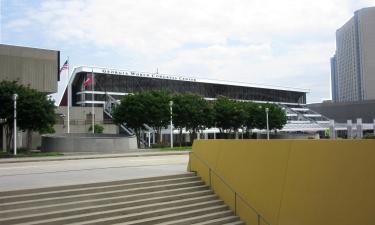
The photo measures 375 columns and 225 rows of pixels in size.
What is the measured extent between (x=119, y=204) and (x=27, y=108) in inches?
1208

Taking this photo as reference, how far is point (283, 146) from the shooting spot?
12.9 meters

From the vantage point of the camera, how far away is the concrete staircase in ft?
38.9

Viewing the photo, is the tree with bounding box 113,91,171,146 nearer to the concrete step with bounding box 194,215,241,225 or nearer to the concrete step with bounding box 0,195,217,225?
the concrete step with bounding box 0,195,217,225

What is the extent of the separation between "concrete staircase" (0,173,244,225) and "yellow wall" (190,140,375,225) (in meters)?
1.05

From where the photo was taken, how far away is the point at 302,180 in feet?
39.0

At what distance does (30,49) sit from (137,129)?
17.9 m

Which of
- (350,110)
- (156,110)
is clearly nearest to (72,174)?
(156,110)

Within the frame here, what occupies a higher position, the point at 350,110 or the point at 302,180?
the point at 350,110

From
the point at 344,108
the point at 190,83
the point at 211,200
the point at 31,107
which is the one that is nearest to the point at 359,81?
the point at 344,108

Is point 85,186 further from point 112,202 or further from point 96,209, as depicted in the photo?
point 96,209

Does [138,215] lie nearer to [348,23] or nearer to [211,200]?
[211,200]

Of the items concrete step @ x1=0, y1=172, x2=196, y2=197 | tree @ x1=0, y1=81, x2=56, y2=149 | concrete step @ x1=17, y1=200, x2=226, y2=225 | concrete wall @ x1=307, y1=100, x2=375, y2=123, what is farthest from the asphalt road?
concrete wall @ x1=307, y1=100, x2=375, y2=123

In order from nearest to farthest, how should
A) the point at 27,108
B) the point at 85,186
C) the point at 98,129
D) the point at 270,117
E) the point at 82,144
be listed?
the point at 85,186
the point at 27,108
the point at 82,144
the point at 98,129
the point at 270,117

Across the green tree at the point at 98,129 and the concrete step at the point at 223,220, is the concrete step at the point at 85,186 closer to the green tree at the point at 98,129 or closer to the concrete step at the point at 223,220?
the concrete step at the point at 223,220
